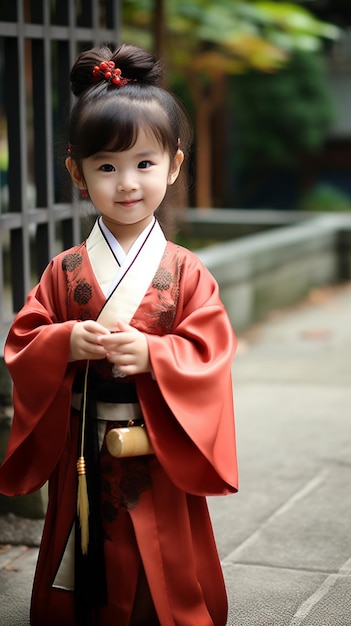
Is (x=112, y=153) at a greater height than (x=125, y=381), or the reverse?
(x=112, y=153)

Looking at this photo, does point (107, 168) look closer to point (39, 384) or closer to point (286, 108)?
point (39, 384)

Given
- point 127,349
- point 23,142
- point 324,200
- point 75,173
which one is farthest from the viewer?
point 324,200

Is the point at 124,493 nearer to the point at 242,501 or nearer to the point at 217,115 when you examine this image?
the point at 242,501

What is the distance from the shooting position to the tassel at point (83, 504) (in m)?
2.74

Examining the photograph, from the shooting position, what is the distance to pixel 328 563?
3668 millimetres

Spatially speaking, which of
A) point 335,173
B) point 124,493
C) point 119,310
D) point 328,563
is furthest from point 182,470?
point 335,173

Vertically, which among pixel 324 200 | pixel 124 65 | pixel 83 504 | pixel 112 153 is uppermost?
pixel 124 65

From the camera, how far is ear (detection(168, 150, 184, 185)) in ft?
9.36

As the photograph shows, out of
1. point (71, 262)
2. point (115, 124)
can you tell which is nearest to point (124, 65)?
point (115, 124)

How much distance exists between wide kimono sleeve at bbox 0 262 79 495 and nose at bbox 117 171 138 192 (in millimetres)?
324

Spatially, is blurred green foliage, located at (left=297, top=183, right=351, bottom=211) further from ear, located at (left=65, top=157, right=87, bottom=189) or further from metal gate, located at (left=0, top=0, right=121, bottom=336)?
ear, located at (left=65, top=157, right=87, bottom=189)

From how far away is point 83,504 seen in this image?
109 inches

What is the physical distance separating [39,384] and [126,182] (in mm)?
579

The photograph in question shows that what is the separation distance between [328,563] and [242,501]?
0.76 metres
